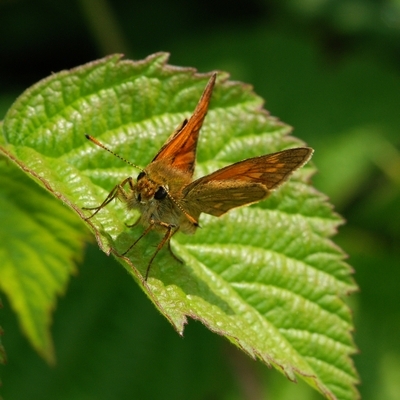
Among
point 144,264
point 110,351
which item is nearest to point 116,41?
point 110,351

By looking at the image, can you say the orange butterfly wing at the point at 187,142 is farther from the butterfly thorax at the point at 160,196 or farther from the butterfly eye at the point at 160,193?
the butterfly eye at the point at 160,193

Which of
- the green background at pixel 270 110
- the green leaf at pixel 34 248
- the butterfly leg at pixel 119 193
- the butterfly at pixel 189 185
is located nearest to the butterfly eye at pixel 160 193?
the butterfly at pixel 189 185

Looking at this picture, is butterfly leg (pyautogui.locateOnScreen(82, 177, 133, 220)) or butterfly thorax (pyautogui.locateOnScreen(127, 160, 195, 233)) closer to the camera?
butterfly leg (pyautogui.locateOnScreen(82, 177, 133, 220))

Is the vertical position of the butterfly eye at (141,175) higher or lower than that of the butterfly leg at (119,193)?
higher

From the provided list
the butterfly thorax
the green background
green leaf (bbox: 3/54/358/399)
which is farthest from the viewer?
the green background

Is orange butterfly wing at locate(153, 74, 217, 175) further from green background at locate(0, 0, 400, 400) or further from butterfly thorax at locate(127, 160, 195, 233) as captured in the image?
green background at locate(0, 0, 400, 400)

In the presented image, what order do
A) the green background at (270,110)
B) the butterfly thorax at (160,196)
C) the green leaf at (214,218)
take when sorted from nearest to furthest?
the green leaf at (214,218) < the butterfly thorax at (160,196) < the green background at (270,110)

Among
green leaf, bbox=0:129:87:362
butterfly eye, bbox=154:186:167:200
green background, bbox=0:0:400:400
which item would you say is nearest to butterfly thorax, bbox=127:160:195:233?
butterfly eye, bbox=154:186:167:200
